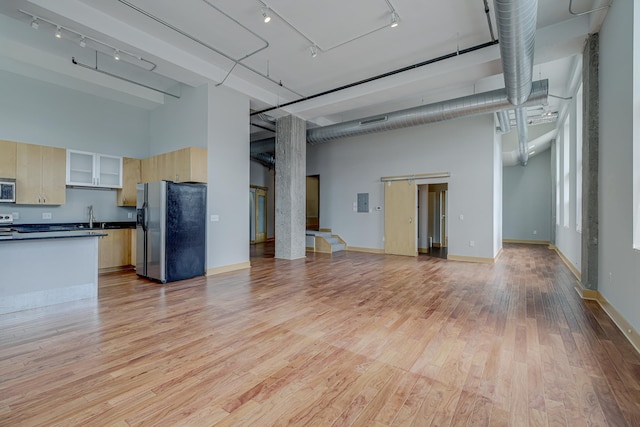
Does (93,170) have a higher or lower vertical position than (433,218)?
higher

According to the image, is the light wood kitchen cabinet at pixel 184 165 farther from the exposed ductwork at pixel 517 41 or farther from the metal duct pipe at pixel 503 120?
the metal duct pipe at pixel 503 120

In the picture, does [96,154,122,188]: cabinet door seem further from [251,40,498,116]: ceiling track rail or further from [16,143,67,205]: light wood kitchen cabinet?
[251,40,498,116]: ceiling track rail

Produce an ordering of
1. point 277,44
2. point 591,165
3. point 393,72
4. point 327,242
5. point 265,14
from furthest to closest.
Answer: point 327,242
point 393,72
point 277,44
point 591,165
point 265,14

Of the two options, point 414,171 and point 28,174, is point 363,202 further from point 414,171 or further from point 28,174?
point 28,174

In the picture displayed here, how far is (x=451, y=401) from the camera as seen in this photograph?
186 cm

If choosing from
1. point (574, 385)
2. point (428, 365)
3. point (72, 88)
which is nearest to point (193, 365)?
point (428, 365)

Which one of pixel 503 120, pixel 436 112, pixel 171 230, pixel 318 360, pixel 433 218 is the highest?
pixel 503 120

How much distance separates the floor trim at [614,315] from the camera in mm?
2650

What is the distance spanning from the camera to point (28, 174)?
16.8 feet

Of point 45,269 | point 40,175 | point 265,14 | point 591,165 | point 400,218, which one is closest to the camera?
point 45,269

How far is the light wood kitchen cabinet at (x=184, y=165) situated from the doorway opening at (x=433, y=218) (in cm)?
648

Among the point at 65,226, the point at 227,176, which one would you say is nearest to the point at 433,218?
the point at 227,176

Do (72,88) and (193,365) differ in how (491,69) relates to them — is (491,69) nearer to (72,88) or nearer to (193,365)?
(193,365)

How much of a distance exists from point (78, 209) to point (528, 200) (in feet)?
48.1
